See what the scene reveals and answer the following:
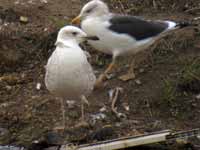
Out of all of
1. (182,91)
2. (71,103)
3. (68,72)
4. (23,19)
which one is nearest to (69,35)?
(68,72)

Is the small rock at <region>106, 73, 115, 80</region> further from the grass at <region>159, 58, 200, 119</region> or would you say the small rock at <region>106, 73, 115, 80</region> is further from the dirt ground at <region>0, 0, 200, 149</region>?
the grass at <region>159, 58, 200, 119</region>

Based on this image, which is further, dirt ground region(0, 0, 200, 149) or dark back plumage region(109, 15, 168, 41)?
dark back plumage region(109, 15, 168, 41)

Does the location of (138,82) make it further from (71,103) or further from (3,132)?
(3,132)

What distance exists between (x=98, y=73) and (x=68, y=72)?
1.31 meters

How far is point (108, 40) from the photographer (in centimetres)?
575

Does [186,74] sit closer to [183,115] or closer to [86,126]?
[183,115]

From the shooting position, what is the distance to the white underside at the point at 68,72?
4.87 meters

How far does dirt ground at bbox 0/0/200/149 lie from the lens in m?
5.23

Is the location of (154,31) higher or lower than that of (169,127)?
higher

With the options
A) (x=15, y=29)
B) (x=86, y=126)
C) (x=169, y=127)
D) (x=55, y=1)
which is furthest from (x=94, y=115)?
(x=55, y=1)

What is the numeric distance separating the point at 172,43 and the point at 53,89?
181 centimetres

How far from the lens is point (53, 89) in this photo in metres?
5.04

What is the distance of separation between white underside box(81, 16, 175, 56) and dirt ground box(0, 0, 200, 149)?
326mm

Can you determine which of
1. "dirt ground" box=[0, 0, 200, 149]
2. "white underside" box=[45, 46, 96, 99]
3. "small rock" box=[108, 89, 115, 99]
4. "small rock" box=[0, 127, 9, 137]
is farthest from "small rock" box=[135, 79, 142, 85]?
"small rock" box=[0, 127, 9, 137]
